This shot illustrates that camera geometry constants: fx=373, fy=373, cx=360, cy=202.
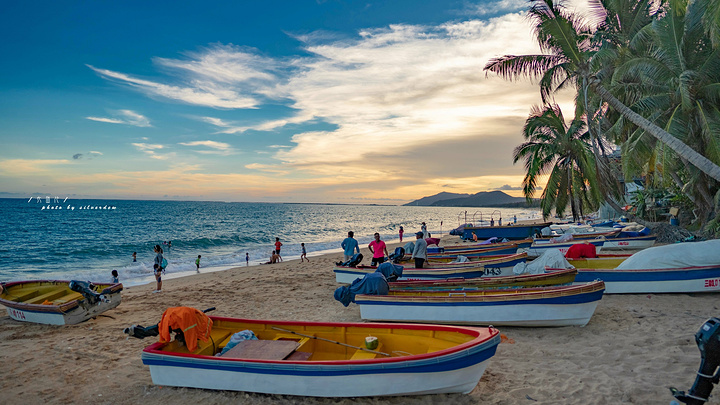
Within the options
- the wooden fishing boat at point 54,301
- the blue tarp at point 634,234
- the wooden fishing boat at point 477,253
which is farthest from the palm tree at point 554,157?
the wooden fishing boat at point 54,301

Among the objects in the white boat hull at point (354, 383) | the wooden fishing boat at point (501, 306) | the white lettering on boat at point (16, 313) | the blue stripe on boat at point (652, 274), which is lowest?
the white lettering on boat at point (16, 313)

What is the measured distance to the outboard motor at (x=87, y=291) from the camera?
9.43 metres

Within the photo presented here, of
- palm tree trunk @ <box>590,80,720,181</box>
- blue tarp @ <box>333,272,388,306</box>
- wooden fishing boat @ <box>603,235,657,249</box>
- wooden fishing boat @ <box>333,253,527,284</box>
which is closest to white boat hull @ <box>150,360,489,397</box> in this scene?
blue tarp @ <box>333,272,388,306</box>

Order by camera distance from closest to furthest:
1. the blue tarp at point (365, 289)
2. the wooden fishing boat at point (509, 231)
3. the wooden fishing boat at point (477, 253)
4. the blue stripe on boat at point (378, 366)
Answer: the blue stripe on boat at point (378, 366) < the blue tarp at point (365, 289) < the wooden fishing boat at point (477, 253) < the wooden fishing boat at point (509, 231)

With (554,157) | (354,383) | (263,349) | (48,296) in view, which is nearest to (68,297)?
(48,296)

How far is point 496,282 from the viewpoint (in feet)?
28.2

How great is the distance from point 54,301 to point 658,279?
626 inches

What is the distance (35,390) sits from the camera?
6031 mm

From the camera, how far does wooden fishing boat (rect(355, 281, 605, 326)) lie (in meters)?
7.09

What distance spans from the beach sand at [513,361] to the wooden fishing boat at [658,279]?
209 mm

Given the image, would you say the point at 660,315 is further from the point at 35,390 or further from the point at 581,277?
the point at 35,390

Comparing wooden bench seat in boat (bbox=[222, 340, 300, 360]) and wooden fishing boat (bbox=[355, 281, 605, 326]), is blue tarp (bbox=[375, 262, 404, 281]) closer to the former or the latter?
wooden fishing boat (bbox=[355, 281, 605, 326])

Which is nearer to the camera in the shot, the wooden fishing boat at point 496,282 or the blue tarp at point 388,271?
the wooden fishing boat at point 496,282

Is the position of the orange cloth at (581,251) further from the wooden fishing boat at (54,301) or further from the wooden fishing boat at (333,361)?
the wooden fishing boat at (54,301)
